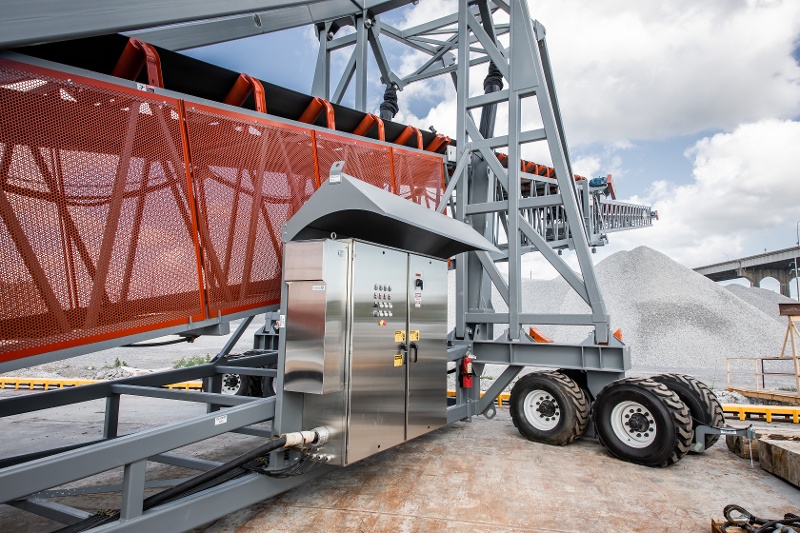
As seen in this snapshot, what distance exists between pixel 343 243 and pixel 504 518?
8.44 ft

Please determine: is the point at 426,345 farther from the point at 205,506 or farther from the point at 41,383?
the point at 41,383

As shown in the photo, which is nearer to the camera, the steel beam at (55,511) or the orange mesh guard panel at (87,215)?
the orange mesh guard panel at (87,215)

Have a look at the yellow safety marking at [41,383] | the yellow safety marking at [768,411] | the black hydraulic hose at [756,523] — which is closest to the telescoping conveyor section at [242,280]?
the black hydraulic hose at [756,523]

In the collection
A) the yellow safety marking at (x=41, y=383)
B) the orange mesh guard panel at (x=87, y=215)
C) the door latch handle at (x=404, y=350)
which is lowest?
the yellow safety marking at (x=41, y=383)

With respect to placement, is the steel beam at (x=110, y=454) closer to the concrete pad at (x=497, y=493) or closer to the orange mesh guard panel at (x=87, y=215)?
the orange mesh guard panel at (x=87, y=215)

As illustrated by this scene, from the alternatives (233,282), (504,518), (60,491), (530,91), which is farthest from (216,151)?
(530,91)

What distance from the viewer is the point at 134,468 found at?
2.92 metres

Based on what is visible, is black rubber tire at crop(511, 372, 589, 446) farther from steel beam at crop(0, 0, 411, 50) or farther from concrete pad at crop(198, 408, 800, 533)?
steel beam at crop(0, 0, 411, 50)

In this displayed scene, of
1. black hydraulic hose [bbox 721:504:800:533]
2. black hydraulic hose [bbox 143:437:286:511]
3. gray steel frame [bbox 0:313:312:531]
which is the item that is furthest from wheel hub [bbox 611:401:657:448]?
black hydraulic hose [bbox 143:437:286:511]

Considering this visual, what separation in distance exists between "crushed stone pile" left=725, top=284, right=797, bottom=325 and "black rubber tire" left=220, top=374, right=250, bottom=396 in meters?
35.3

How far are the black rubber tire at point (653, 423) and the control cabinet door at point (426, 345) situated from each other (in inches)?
75.7

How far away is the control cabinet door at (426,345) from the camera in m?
4.93

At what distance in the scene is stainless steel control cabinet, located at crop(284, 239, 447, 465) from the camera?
380 centimetres

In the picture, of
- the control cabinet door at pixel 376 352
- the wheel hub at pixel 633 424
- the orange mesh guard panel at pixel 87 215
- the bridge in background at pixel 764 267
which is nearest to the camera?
the orange mesh guard panel at pixel 87 215
